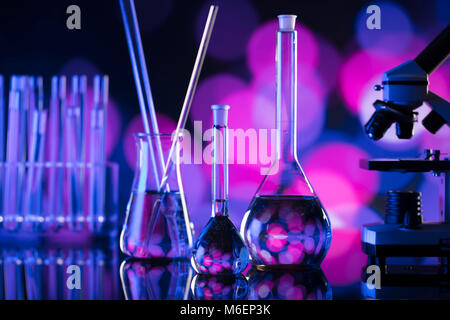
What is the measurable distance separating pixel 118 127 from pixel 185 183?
0.25 m

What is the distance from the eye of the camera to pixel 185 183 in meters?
1.77

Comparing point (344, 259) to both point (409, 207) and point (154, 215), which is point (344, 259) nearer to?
point (409, 207)

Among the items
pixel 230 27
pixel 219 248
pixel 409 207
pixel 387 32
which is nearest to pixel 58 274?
pixel 219 248

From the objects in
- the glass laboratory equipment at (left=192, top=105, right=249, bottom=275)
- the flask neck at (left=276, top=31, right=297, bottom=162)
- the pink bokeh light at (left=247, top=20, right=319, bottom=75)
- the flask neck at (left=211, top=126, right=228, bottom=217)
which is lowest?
the glass laboratory equipment at (left=192, top=105, right=249, bottom=275)

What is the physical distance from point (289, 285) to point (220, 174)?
27 cm

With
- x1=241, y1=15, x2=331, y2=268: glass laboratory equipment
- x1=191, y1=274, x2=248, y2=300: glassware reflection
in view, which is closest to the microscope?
x1=241, y1=15, x2=331, y2=268: glass laboratory equipment

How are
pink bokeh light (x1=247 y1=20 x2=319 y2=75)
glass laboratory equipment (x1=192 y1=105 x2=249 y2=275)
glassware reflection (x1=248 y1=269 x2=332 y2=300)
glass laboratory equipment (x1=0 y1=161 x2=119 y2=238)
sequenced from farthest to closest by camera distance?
pink bokeh light (x1=247 y1=20 x2=319 y2=75)
glass laboratory equipment (x1=0 y1=161 x2=119 y2=238)
glass laboratory equipment (x1=192 y1=105 x2=249 y2=275)
glassware reflection (x1=248 y1=269 x2=332 y2=300)

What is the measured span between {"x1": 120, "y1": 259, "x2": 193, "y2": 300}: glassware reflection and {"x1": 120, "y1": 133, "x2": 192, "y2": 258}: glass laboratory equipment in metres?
0.02

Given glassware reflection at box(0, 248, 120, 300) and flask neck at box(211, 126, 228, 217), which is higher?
flask neck at box(211, 126, 228, 217)

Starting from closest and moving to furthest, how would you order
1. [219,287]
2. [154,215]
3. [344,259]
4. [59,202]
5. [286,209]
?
[219,287] < [286,209] < [154,215] < [344,259] < [59,202]

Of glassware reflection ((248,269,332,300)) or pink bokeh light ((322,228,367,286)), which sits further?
pink bokeh light ((322,228,367,286))

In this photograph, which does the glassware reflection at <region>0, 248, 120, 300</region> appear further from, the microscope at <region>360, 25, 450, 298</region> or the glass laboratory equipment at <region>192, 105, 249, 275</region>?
the microscope at <region>360, 25, 450, 298</region>

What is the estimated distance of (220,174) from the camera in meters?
1.24

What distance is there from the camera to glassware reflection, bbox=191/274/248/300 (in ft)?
3.38
